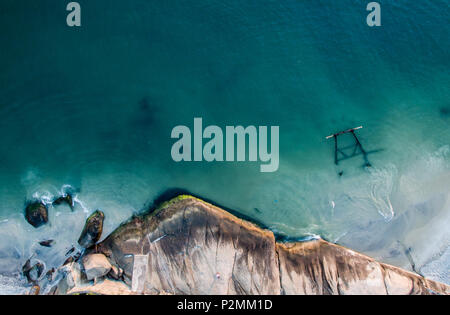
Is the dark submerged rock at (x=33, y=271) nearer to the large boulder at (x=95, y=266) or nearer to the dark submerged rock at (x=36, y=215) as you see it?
the dark submerged rock at (x=36, y=215)

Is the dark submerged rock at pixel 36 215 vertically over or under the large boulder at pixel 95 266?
over

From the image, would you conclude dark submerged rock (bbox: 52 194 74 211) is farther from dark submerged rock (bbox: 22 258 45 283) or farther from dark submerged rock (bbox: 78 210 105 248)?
dark submerged rock (bbox: 22 258 45 283)

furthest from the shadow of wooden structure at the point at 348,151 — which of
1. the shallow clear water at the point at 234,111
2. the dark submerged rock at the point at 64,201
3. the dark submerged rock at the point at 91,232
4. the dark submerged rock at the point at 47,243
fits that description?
the dark submerged rock at the point at 47,243

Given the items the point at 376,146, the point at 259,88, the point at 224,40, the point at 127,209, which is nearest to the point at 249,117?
the point at 259,88

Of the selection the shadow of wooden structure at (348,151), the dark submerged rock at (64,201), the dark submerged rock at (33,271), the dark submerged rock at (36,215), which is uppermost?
the shadow of wooden structure at (348,151)

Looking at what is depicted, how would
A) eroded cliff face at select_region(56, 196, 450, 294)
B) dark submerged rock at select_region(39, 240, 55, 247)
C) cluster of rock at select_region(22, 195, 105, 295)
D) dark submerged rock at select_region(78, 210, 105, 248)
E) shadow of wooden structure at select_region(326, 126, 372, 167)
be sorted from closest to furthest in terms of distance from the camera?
eroded cliff face at select_region(56, 196, 450, 294), cluster of rock at select_region(22, 195, 105, 295), dark submerged rock at select_region(78, 210, 105, 248), dark submerged rock at select_region(39, 240, 55, 247), shadow of wooden structure at select_region(326, 126, 372, 167)

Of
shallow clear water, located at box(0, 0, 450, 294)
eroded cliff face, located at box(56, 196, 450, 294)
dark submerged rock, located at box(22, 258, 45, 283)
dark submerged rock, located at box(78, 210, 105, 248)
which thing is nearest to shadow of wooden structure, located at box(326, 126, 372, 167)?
shallow clear water, located at box(0, 0, 450, 294)

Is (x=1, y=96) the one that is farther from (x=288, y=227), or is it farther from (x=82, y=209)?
(x=288, y=227)
